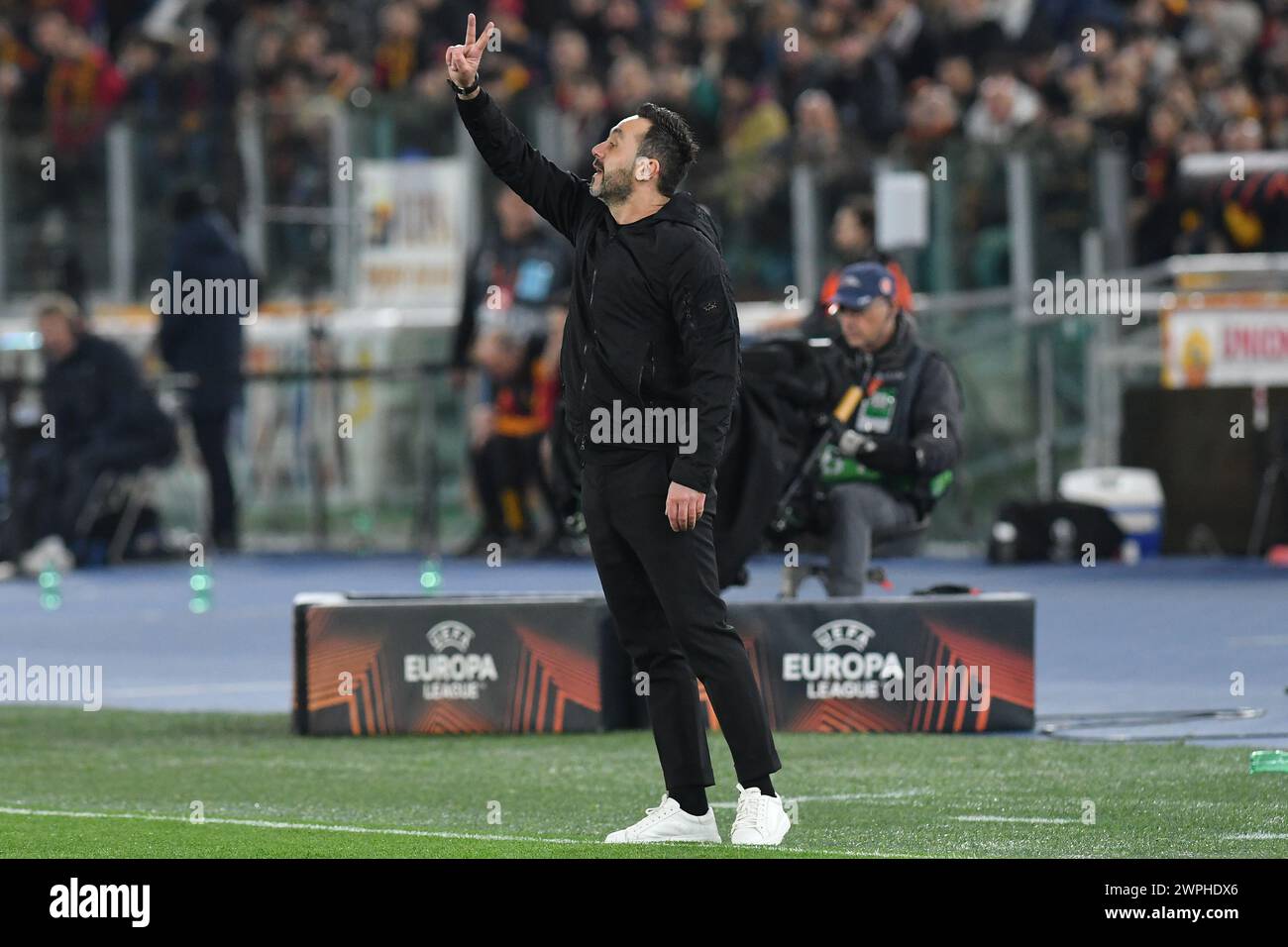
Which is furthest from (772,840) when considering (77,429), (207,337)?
(207,337)

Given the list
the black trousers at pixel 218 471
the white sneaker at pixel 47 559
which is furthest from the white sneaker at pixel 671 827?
the black trousers at pixel 218 471

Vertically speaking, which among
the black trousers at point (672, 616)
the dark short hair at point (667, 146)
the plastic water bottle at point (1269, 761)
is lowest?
the plastic water bottle at point (1269, 761)

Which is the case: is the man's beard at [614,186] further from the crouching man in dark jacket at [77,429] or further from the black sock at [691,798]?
the crouching man in dark jacket at [77,429]

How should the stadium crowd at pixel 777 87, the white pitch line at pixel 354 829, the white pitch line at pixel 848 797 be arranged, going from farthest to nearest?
the stadium crowd at pixel 777 87 < the white pitch line at pixel 848 797 < the white pitch line at pixel 354 829

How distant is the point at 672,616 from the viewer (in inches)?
302

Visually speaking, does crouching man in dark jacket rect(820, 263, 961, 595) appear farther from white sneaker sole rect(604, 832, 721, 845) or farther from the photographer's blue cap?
white sneaker sole rect(604, 832, 721, 845)

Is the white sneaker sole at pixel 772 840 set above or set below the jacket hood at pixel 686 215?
below

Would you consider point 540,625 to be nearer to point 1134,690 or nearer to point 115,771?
point 115,771

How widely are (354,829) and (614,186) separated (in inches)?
82.9

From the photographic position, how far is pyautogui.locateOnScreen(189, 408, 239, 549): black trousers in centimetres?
2158

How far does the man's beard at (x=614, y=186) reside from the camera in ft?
25.4

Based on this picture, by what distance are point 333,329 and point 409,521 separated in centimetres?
176

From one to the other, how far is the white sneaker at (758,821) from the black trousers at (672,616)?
0.09 meters

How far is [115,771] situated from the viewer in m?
10.1
